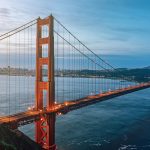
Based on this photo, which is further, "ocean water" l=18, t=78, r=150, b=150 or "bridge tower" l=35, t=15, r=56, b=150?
"ocean water" l=18, t=78, r=150, b=150

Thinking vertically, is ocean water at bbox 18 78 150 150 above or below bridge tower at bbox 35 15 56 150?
below

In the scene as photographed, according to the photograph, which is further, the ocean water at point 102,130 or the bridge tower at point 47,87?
the ocean water at point 102,130

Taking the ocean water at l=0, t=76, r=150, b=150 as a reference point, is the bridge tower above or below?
above

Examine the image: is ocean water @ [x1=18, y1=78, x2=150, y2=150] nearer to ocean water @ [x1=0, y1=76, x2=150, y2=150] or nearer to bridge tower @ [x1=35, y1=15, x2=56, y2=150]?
ocean water @ [x1=0, y1=76, x2=150, y2=150]

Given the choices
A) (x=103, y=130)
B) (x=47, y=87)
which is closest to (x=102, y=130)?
(x=103, y=130)

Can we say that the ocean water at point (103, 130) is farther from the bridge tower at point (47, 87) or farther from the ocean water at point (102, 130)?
the bridge tower at point (47, 87)

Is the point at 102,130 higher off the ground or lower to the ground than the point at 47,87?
lower

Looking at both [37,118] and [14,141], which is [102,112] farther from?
[14,141]

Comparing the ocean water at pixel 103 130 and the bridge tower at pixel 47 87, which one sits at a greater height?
the bridge tower at pixel 47 87

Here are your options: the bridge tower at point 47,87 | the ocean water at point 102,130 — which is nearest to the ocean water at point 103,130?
the ocean water at point 102,130

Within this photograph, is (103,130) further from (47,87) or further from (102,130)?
(47,87)

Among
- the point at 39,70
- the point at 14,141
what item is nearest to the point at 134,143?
the point at 39,70

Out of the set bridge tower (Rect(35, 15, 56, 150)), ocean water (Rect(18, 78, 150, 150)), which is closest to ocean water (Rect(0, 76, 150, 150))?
ocean water (Rect(18, 78, 150, 150))
